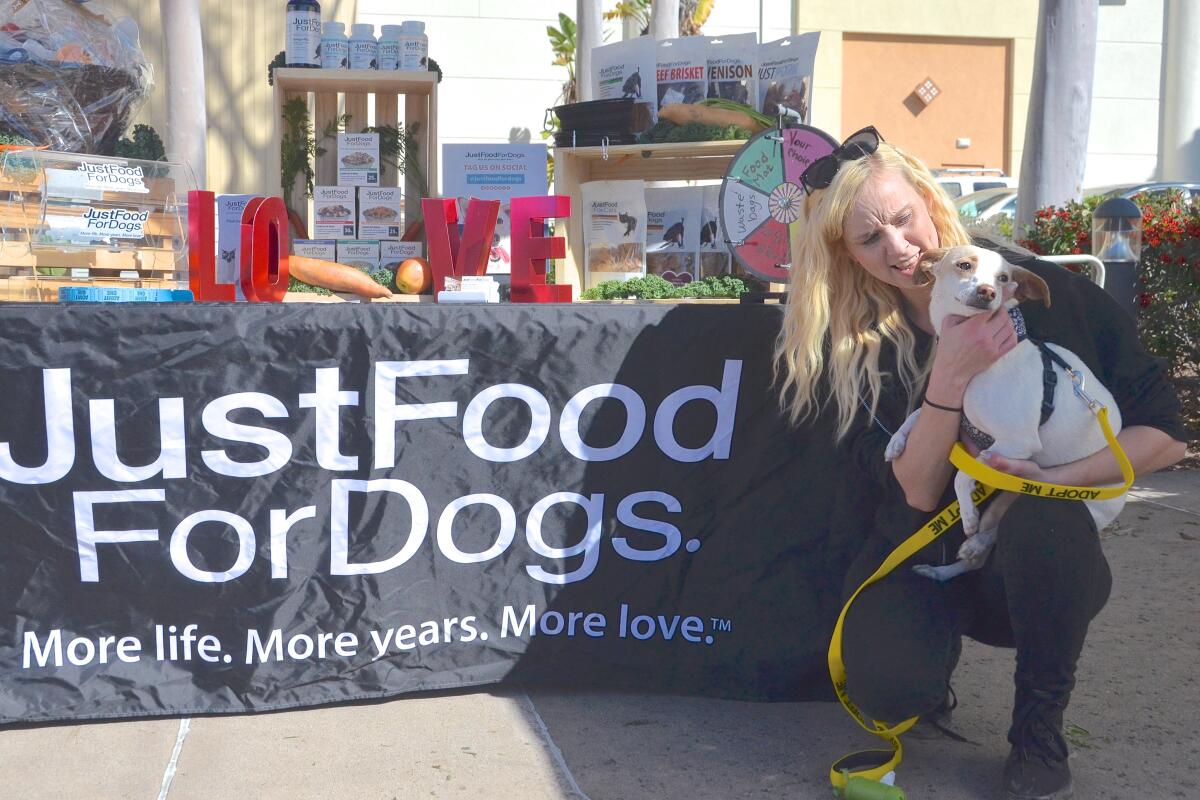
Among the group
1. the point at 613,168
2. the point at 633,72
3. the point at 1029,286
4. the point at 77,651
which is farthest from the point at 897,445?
the point at 613,168

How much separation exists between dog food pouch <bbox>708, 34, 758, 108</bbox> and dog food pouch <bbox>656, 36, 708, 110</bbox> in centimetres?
6

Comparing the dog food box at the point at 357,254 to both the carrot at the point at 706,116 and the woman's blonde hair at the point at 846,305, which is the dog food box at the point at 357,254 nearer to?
the carrot at the point at 706,116

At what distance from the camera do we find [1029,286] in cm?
254

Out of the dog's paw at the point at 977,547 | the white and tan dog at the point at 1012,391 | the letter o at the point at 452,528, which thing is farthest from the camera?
the letter o at the point at 452,528

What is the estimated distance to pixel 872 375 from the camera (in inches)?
112

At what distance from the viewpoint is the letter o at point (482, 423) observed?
3201mm

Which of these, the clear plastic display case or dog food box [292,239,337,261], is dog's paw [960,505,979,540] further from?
dog food box [292,239,337,261]

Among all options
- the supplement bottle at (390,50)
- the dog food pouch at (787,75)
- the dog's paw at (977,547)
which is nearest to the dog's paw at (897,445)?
the dog's paw at (977,547)

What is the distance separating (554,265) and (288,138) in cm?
144

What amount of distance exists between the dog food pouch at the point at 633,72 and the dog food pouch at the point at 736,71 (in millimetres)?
300

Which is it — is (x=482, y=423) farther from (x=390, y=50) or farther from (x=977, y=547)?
(x=390, y=50)

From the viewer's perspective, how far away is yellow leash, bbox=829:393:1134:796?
101 inches

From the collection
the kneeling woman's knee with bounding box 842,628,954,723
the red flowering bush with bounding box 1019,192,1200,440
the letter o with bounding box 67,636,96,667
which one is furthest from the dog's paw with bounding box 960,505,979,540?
the red flowering bush with bounding box 1019,192,1200,440

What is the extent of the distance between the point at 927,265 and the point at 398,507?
1.50m
